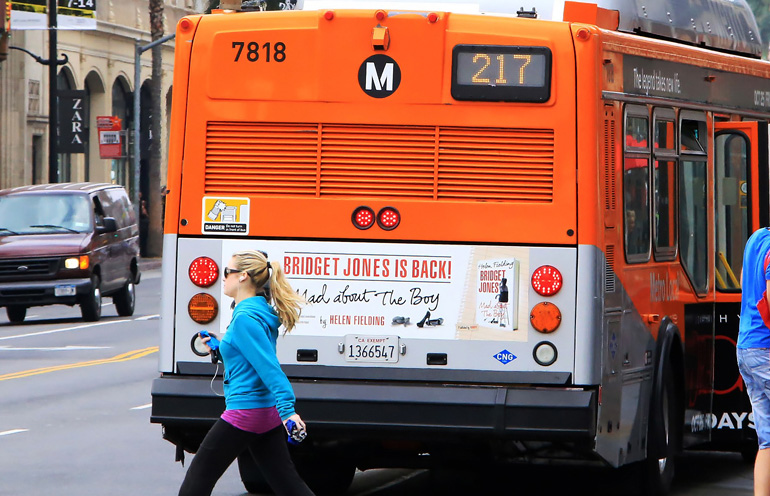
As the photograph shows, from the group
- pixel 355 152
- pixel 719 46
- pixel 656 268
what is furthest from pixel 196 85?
pixel 719 46

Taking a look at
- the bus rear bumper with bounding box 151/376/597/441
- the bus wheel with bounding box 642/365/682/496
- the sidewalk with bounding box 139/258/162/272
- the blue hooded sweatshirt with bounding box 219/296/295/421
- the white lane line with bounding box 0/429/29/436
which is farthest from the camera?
the sidewalk with bounding box 139/258/162/272

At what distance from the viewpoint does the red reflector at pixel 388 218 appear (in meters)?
8.80

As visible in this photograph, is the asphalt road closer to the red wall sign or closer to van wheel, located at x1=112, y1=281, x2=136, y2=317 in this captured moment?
van wheel, located at x1=112, y1=281, x2=136, y2=317

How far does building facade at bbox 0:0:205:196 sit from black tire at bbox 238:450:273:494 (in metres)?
36.3

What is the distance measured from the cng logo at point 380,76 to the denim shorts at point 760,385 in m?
2.32

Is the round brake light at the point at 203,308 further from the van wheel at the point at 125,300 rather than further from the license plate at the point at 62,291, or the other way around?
the van wheel at the point at 125,300

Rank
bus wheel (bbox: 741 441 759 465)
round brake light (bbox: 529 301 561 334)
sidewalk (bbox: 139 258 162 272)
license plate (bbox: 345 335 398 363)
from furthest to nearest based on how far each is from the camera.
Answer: sidewalk (bbox: 139 258 162 272) < bus wheel (bbox: 741 441 759 465) < license plate (bbox: 345 335 398 363) < round brake light (bbox: 529 301 561 334)

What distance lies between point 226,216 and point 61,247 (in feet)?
53.4

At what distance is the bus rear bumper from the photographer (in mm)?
8445

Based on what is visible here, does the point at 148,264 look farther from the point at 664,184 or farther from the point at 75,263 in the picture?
the point at 664,184

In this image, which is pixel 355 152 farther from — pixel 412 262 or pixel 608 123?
pixel 608 123

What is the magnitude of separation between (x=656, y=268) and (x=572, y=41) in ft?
5.22

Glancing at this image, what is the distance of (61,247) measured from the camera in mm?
24781

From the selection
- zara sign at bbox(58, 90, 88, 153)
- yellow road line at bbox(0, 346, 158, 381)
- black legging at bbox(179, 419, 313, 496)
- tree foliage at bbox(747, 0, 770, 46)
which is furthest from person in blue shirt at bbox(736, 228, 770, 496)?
tree foliage at bbox(747, 0, 770, 46)
